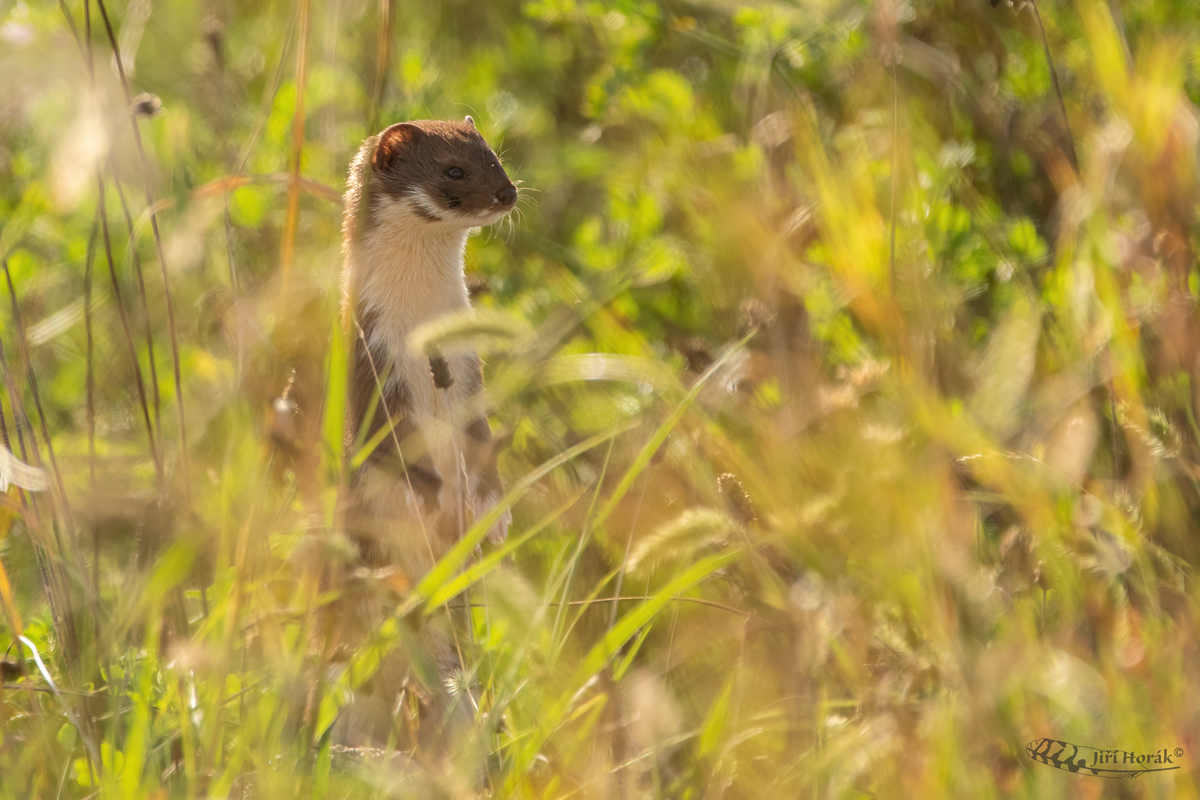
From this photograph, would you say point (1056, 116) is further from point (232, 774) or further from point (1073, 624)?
point (232, 774)

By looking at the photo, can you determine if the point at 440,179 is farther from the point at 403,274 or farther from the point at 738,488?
the point at 738,488

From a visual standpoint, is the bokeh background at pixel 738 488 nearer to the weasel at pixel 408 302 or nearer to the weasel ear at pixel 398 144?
the weasel at pixel 408 302

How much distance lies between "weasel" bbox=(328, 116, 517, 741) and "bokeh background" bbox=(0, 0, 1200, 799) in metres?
0.16

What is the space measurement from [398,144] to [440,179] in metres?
0.19

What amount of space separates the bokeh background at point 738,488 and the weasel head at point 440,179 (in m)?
0.33

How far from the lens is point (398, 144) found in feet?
11.0

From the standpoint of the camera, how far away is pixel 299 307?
8.55ft

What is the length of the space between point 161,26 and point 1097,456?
17.4ft

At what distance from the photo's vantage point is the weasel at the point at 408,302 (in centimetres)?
295

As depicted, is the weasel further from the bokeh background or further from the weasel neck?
the bokeh background

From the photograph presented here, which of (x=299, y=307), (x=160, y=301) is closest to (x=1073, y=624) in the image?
(x=299, y=307)
